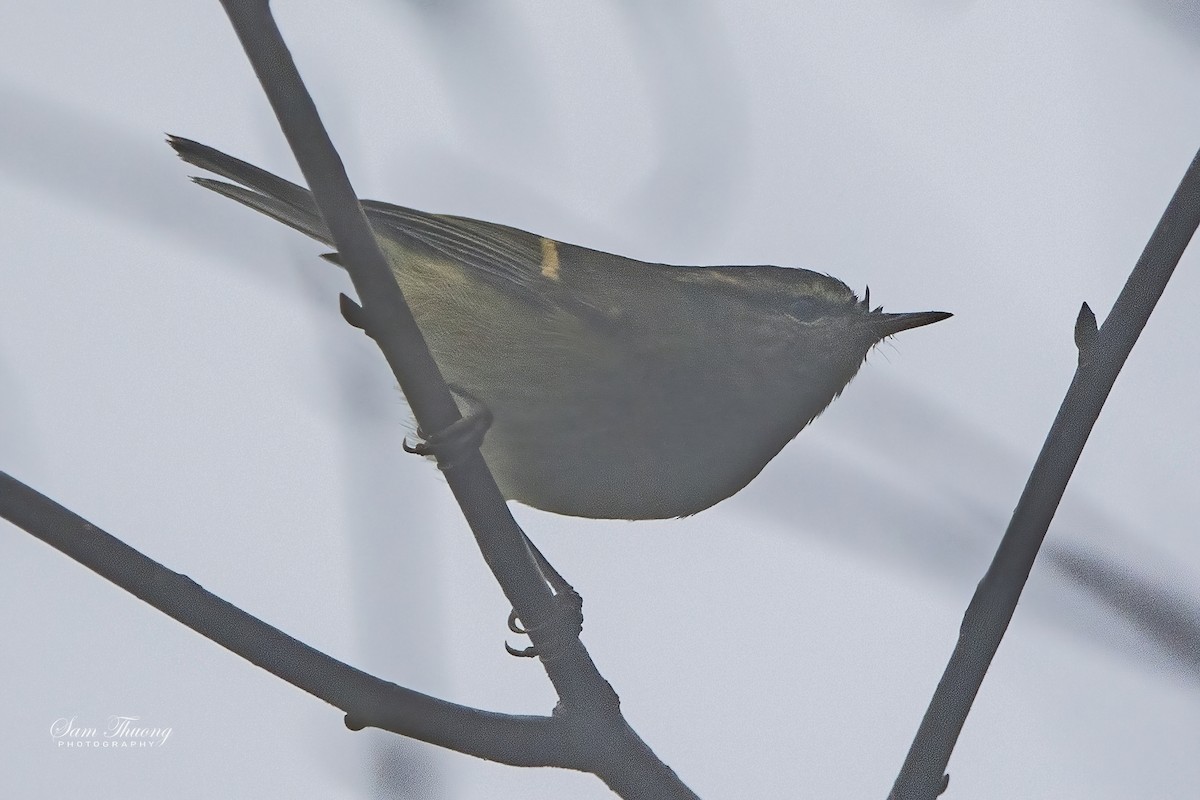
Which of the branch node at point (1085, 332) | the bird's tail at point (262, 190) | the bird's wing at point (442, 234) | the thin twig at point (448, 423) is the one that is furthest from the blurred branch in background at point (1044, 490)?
the bird's tail at point (262, 190)

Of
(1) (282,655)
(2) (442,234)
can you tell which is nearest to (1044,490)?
(1) (282,655)

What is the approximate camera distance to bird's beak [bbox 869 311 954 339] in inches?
156

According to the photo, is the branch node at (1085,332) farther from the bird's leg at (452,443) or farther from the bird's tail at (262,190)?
the bird's tail at (262,190)

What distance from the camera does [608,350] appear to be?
3678 millimetres

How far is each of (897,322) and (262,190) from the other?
2061 mm

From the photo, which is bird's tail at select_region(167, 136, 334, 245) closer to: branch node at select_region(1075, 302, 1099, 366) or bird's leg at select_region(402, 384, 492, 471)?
Answer: bird's leg at select_region(402, 384, 492, 471)

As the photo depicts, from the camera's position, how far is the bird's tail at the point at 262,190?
3.62m

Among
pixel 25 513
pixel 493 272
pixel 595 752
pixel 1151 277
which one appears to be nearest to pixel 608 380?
pixel 493 272

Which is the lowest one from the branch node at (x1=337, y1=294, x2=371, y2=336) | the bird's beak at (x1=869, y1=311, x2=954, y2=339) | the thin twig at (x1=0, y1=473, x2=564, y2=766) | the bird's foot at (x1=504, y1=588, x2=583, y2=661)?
the thin twig at (x1=0, y1=473, x2=564, y2=766)

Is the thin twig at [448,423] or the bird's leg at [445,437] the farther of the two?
the bird's leg at [445,437]

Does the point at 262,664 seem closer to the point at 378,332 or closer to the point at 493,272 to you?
the point at 378,332

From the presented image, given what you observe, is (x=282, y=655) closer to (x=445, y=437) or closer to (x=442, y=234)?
(x=445, y=437)

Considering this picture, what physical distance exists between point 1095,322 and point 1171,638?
0.65 meters

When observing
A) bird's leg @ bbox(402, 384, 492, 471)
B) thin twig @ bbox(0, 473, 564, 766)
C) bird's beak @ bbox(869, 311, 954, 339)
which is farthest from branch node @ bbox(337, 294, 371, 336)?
bird's beak @ bbox(869, 311, 954, 339)
